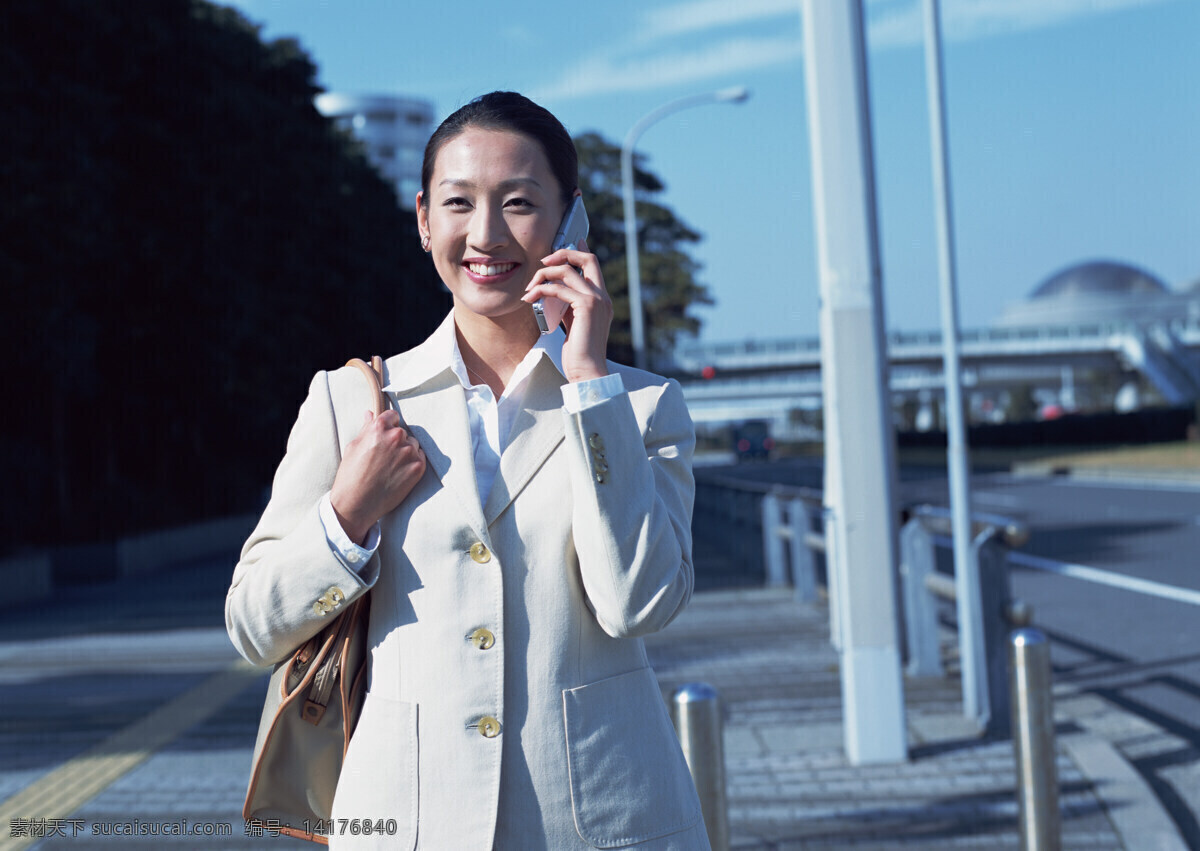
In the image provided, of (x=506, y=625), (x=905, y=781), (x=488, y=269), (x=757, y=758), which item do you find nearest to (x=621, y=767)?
(x=506, y=625)

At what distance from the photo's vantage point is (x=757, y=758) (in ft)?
20.0

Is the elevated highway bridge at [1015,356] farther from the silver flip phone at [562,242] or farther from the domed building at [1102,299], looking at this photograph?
the silver flip phone at [562,242]

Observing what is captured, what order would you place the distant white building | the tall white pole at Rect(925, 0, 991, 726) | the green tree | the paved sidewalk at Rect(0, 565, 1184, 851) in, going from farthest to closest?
the distant white building, the green tree, the tall white pole at Rect(925, 0, 991, 726), the paved sidewalk at Rect(0, 565, 1184, 851)

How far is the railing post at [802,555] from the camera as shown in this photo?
1159 centimetres

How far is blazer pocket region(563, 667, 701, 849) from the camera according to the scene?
1.75 meters

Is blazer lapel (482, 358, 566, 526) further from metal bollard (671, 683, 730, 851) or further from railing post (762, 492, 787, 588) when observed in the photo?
railing post (762, 492, 787, 588)

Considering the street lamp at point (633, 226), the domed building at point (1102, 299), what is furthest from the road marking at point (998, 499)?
the domed building at point (1102, 299)

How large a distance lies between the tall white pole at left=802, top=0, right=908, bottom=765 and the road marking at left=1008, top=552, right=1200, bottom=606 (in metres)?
5.83

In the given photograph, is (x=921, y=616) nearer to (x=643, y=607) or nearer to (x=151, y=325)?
(x=643, y=607)

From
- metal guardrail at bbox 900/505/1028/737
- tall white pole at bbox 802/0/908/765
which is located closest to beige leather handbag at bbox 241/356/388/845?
tall white pole at bbox 802/0/908/765

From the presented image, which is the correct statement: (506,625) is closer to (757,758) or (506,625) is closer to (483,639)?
(483,639)

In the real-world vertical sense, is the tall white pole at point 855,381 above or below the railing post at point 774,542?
above

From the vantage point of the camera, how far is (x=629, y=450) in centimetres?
173

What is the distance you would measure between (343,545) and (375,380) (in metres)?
0.28
